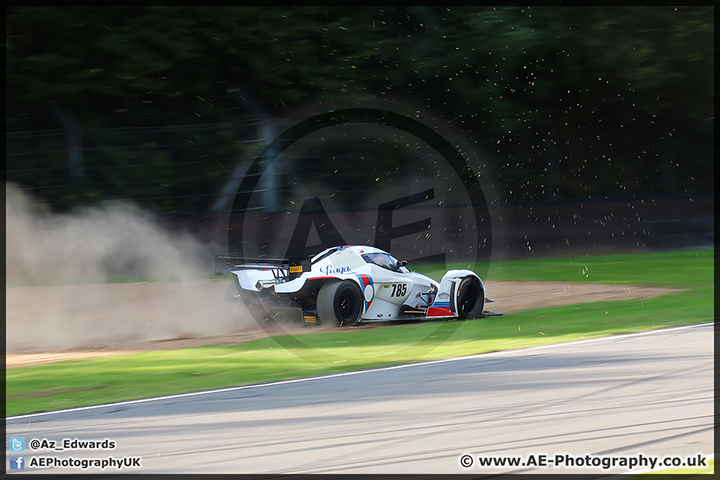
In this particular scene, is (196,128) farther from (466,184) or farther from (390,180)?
(466,184)

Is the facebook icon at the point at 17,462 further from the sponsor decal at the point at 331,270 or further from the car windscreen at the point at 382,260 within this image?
the car windscreen at the point at 382,260

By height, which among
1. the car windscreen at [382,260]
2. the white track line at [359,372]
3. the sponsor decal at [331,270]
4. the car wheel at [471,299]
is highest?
the car windscreen at [382,260]

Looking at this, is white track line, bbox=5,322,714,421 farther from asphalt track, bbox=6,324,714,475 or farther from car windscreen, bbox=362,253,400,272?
car windscreen, bbox=362,253,400,272

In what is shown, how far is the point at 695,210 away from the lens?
1955cm

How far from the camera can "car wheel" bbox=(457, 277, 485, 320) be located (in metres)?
10.4

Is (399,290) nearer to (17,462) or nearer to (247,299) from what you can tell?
(247,299)

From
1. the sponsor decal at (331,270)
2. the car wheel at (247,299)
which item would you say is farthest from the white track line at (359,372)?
the car wheel at (247,299)

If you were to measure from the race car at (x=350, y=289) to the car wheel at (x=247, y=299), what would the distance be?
0.01 meters

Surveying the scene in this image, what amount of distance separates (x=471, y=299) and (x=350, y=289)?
1.64 m

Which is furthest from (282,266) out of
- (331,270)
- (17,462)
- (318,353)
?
(17,462)

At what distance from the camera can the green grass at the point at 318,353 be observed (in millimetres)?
7102

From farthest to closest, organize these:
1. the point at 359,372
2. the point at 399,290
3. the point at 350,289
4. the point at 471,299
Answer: the point at 471,299 → the point at 399,290 → the point at 350,289 → the point at 359,372

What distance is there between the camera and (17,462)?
15.8 ft

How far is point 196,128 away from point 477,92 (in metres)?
6.86
